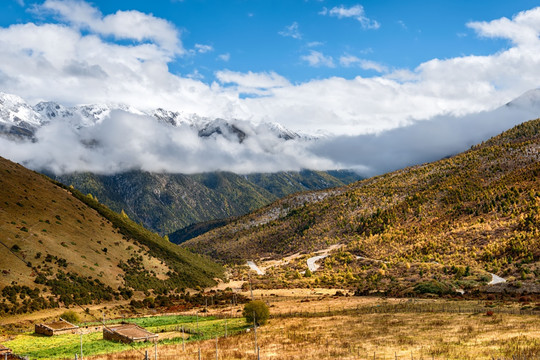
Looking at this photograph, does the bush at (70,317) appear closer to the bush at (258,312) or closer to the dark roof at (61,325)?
the dark roof at (61,325)

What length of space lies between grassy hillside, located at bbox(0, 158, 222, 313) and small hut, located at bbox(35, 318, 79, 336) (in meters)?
9.73

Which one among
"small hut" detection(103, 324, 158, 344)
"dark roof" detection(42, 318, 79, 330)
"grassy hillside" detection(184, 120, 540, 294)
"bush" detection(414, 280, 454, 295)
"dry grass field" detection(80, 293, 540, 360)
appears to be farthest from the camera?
"grassy hillside" detection(184, 120, 540, 294)

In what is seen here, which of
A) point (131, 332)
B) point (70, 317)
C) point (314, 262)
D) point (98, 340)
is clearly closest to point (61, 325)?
point (70, 317)

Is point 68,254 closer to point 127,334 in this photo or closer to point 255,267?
point 127,334

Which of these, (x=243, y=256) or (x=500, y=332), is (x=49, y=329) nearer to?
(x=500, y=332)

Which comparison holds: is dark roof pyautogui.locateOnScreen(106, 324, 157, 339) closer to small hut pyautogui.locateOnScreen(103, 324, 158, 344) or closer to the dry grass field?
small hut pyautogui.locateOnScreen(103, 324, 158, 344)

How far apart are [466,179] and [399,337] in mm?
138944

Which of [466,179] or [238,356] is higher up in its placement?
[466,179]

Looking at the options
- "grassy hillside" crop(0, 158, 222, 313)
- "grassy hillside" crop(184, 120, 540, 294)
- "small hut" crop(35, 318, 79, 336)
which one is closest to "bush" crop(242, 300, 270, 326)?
"small hut" crop(35, 318, 79, 336)

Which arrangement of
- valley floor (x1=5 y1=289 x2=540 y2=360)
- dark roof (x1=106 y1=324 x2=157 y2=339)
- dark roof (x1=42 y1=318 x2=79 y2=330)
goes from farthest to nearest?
dark roof (x1=42 y1=318 x2=79 y2=330) → dark roof (x1=106 y1=324 x2=157 y2=339) → valley floor (x1=5 y1=289 x2=540 y2=360)

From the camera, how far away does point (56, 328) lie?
62.5m

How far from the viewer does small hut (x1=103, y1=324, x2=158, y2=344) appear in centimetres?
5553

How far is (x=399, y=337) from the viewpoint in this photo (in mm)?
47719

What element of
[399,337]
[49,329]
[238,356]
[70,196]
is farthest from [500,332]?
[70,196]
